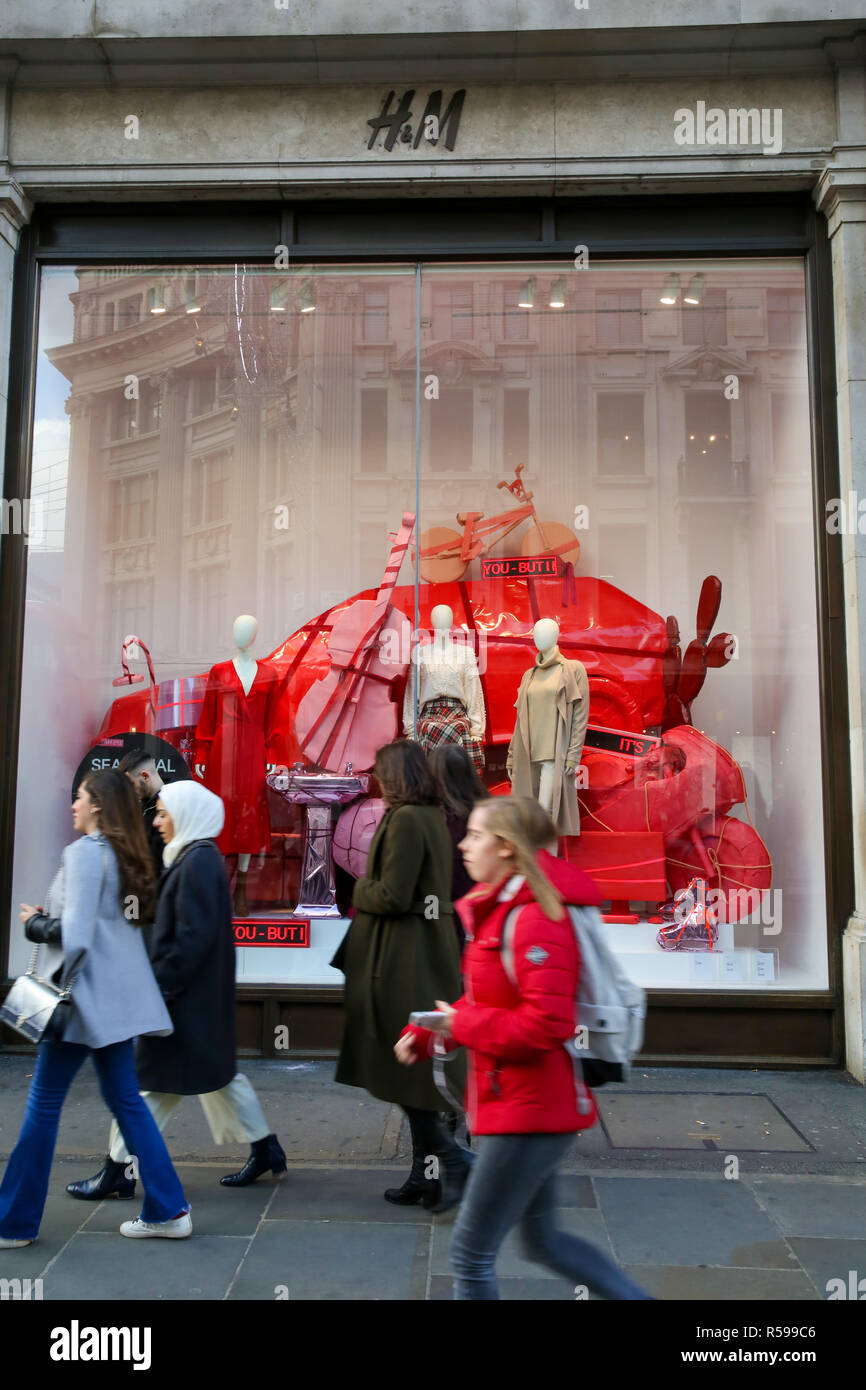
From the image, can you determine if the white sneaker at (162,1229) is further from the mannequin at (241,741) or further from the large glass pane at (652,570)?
the large glass pane at (652,570)

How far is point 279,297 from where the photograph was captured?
22.3 feet

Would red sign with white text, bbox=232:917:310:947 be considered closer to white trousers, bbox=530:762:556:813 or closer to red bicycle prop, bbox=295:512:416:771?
red bicycle prop, bbox=295:512:416:771

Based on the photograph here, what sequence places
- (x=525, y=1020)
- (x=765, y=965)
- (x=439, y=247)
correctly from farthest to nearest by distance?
(x=439, y=247) < (x=765, y=965) < (x=525, y=1020)

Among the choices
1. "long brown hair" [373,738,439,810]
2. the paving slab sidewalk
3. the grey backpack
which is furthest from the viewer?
"long brown hair" [373,738,439,810]

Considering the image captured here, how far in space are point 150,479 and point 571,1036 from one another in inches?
234

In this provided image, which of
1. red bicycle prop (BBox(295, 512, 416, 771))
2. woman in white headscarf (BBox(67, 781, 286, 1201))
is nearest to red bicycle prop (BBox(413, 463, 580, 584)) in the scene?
red bicycle prop (BBox(295, 512, 416, 771))

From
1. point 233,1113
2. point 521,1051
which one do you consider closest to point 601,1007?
point 521,1051

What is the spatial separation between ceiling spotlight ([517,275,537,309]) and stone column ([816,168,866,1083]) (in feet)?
5.64

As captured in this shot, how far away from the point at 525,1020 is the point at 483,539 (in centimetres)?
525

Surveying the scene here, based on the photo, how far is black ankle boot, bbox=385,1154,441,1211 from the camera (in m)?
3.78

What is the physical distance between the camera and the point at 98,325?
6.92m

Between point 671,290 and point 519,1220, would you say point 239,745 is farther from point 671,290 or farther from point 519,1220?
Result: point 519,1220

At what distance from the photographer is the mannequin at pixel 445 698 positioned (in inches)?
259

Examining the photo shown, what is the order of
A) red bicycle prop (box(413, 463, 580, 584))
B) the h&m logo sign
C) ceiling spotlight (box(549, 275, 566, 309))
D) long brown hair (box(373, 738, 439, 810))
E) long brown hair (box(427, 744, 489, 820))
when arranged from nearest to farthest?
long brown hair (box(373, 738, 439, 810)) < long brown hair (box(427, 744, 489, 820)) < the h&m logo sign < ceiling spotlight (box(549, 275, 566, 309)) < red bicycle prop (box(413, 463, 580, 584))
